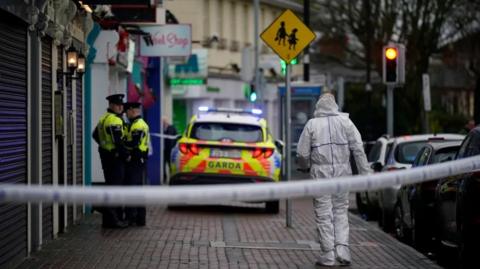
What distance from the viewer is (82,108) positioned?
62.6ft

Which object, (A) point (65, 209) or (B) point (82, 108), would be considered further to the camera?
(B) point (82, 108)

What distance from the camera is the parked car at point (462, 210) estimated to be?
11.1m

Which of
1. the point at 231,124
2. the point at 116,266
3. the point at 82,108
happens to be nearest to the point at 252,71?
the point at 231,124

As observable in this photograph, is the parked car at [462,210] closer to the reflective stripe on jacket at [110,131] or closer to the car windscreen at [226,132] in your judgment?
the reflective stripe on jacket at [110,131]

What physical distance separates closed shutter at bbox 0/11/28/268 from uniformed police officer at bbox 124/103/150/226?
4.13 m

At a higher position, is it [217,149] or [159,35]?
[159,35]

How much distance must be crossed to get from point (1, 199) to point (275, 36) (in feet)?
39.5

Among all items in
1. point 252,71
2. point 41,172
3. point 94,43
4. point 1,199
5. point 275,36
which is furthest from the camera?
point 252,71

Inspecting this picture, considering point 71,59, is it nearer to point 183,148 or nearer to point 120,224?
point 120,224

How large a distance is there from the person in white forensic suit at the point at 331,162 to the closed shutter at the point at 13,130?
116 inches

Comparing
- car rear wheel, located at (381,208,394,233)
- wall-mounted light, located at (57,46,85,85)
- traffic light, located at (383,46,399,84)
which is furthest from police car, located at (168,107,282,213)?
wall-mounted light, located at (57,46,85,85)

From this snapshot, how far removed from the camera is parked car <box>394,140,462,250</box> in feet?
47.9

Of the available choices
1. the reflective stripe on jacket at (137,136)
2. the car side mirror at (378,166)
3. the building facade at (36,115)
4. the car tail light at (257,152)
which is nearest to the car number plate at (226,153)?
the car tail light at (257,152)

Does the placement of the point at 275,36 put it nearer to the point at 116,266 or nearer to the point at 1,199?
the point at 116,266
